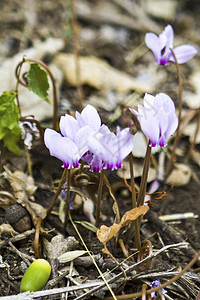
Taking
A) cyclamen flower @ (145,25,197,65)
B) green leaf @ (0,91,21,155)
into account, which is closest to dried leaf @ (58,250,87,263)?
green leaf @ (0,91,21,155)

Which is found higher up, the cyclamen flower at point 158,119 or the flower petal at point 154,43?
the flower petal at point 154,43

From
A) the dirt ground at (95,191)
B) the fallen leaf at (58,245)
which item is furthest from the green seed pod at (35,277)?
the fallen leaf at (58,245)

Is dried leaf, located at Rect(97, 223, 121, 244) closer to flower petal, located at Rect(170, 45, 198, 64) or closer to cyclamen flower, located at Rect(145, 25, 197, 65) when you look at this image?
cyclamen flower, located at Rect(145, 25, 197, 65)

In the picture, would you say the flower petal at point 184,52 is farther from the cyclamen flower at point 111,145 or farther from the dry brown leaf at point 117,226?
the dry brown leaf at point 117,226

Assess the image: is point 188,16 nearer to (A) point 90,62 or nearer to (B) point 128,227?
(A) point 90,62

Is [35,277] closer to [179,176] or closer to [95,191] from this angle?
[95,191]

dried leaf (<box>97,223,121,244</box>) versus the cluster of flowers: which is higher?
the cluster of flowers
